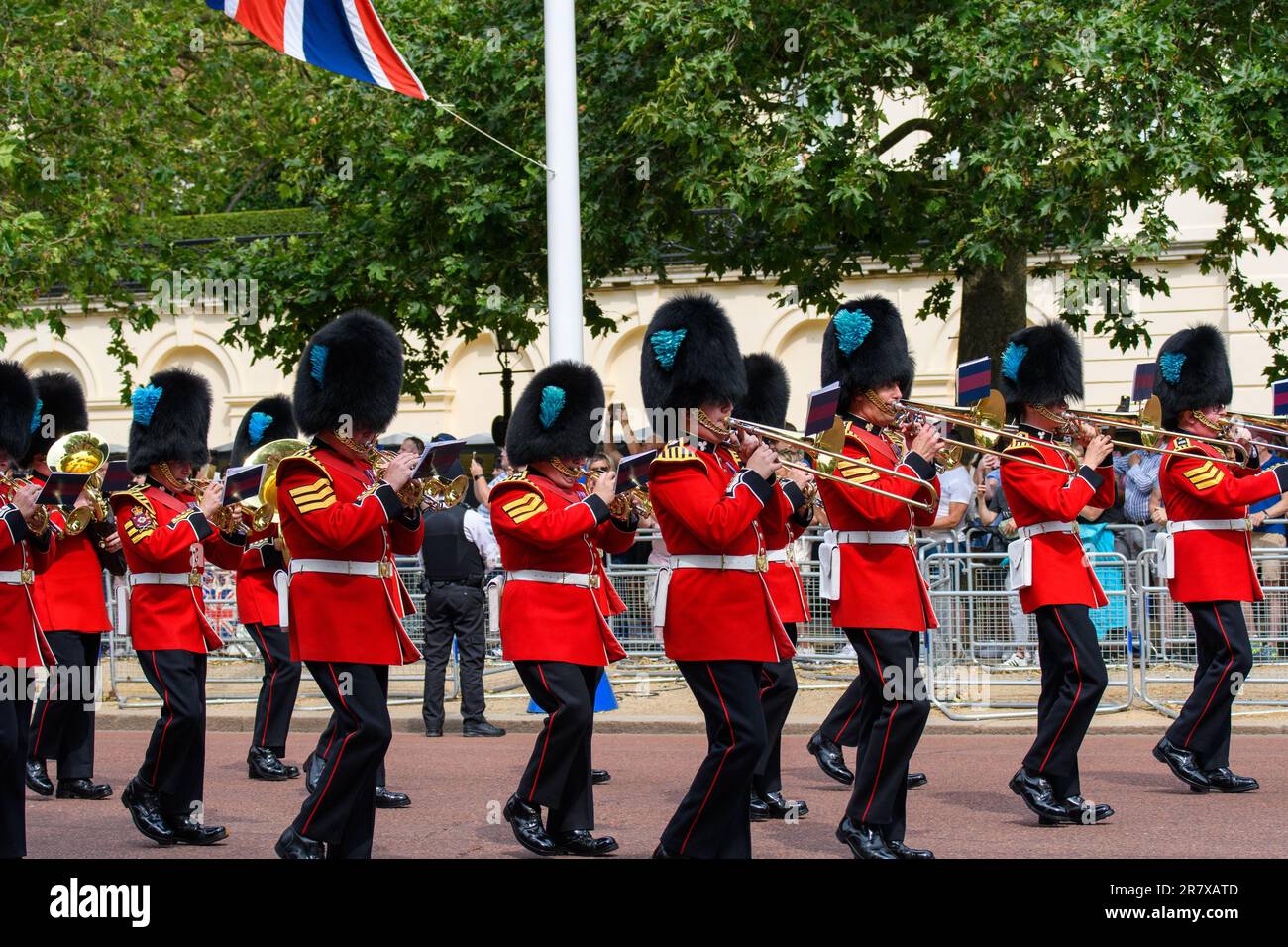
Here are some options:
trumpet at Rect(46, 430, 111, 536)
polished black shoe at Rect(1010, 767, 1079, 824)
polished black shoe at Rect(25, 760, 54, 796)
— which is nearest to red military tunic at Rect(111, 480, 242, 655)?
trumpet at Rect(46, 430, 111, 536)

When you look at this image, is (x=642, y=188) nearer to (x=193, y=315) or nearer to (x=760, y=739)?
(x=760, y=739)

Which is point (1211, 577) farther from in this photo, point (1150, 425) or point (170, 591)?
point (170, 591)

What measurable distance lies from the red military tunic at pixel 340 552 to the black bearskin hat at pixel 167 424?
1673 millimetres

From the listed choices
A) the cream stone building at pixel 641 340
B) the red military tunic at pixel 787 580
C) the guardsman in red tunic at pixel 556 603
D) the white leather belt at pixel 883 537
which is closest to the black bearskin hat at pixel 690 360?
the guardsman in red tunic at pixel 556 603

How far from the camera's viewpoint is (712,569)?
20.5 feet

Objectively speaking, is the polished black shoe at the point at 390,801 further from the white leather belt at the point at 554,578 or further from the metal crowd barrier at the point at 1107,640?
the metal crowd barrier at the point at 1107,640

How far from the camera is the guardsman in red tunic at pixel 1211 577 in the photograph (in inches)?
323

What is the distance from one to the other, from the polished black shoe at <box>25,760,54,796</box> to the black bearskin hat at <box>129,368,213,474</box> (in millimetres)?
1923

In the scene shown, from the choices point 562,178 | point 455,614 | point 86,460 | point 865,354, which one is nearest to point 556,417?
point 865,354

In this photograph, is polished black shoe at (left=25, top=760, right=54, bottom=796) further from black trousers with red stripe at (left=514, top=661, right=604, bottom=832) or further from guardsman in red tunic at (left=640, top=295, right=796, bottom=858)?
guardsman in red tunic at (left=640, top=295, right=796, bottom=858)

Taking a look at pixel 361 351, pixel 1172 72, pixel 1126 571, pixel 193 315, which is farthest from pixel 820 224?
pixel 193 315

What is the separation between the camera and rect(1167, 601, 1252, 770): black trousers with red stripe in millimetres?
8188

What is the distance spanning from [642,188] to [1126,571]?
5.22 m

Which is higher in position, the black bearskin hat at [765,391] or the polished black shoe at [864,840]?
the black bearskin hat at [765,391]
